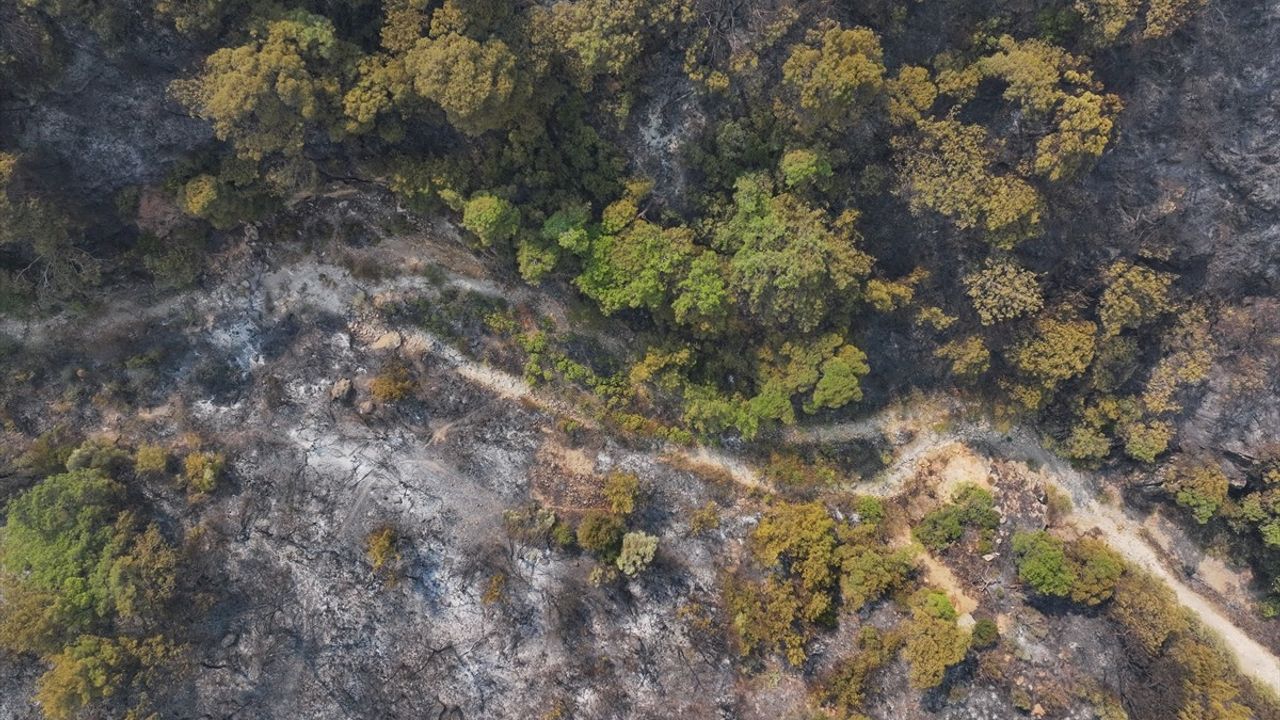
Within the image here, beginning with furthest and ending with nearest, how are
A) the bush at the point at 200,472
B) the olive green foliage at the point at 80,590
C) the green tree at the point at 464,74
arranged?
the bush at the point at 200,472 < the olive green foliage at the point at 80,590 < the green tree at the point at 464,74

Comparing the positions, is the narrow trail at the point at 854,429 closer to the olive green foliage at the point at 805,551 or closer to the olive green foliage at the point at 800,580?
the olive green foliage at the point at 805,551

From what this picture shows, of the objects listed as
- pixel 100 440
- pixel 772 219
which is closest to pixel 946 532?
pixel 772 219

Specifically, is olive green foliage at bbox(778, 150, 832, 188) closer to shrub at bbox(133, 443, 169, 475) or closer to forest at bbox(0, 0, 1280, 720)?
forest at bbox(0, 0, 1280, 720)


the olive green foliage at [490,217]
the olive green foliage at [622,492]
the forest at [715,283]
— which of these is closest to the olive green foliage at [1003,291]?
the forest at [715,283]

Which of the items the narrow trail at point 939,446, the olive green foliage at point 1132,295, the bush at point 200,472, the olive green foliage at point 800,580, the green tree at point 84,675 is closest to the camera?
the green tree at point 84,675

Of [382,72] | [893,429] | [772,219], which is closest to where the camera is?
[382,72]

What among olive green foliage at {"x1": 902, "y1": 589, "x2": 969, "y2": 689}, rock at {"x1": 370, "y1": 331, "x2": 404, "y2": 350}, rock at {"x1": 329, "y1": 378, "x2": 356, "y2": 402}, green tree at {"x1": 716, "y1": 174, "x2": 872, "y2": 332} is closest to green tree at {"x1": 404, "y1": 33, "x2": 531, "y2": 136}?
green tree at {"x1": 716, "y1": 174, "x2": 872, "y2": 332}

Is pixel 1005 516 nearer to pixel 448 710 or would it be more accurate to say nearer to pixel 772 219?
pixel 772 219

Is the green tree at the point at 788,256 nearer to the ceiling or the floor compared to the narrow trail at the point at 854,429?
nearer to the ceiling
